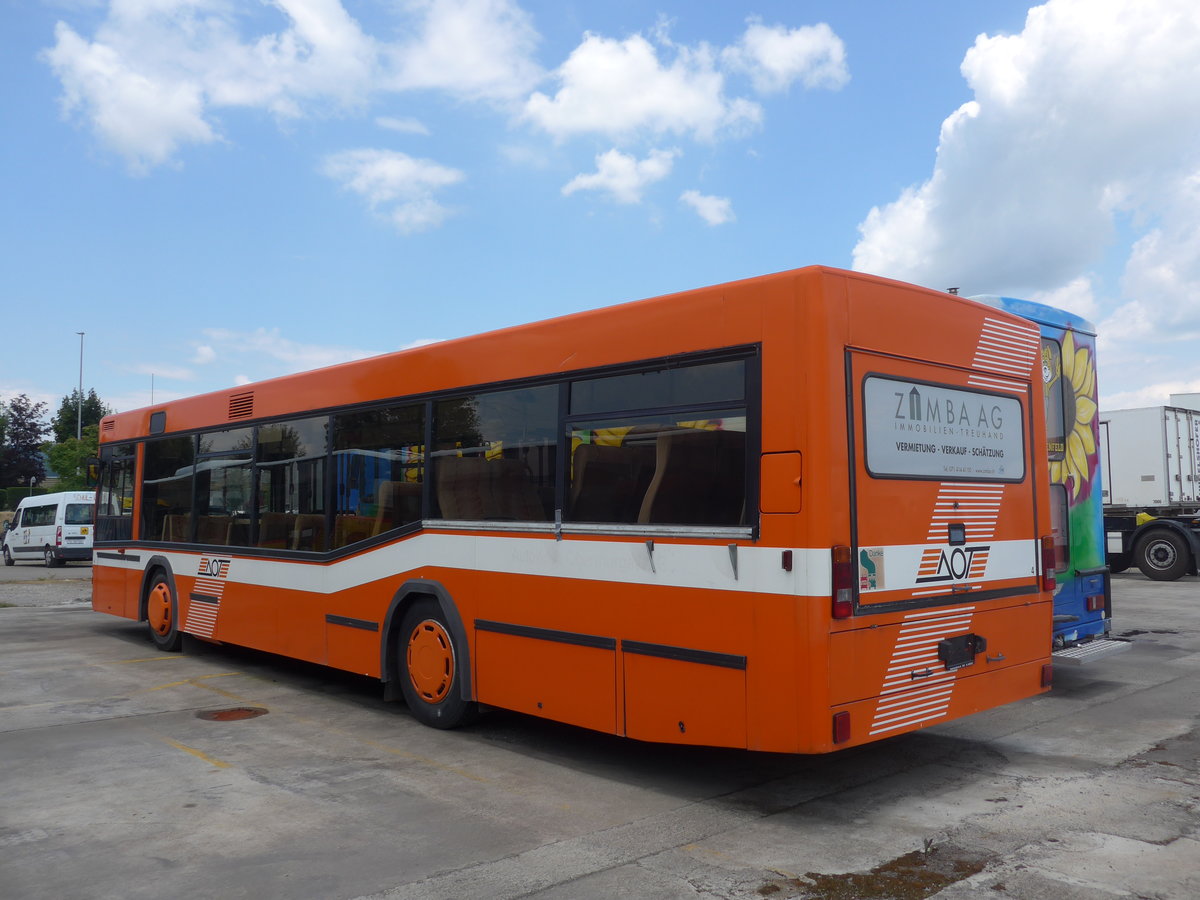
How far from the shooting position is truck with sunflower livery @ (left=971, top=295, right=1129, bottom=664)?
8.59 metres

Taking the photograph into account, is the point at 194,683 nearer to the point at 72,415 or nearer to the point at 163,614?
the point at 163,614

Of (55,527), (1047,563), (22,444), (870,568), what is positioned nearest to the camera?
(870,568)

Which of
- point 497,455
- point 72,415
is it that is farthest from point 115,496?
point 72,415

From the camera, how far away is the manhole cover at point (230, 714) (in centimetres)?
795

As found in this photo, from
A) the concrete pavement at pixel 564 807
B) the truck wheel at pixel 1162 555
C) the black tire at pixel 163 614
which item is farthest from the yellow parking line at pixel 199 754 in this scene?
the truck wheel at pixel 1162 555

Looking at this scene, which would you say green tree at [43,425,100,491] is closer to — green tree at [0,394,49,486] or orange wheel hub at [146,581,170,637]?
green tree at [0,394,49,486]

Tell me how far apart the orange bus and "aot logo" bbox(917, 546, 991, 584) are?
0.06 feet

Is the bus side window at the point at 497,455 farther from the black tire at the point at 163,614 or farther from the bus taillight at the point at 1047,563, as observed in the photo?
the black tire at the point at 163,614

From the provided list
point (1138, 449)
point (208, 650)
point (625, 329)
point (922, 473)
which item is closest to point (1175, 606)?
point (1138, 449)

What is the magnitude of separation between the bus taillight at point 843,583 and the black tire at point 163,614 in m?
8.86

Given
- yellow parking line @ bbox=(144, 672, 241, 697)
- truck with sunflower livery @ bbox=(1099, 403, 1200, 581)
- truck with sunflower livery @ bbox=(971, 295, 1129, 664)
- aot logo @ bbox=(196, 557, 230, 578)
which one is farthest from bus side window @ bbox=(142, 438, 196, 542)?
truck with sunflower livery @ bbox=(1099, 403, 1200, 581)

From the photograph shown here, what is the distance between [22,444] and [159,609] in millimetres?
75418

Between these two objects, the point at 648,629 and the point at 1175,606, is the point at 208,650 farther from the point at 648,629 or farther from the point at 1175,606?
the point at 1175,606

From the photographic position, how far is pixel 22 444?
75625 millimetres
